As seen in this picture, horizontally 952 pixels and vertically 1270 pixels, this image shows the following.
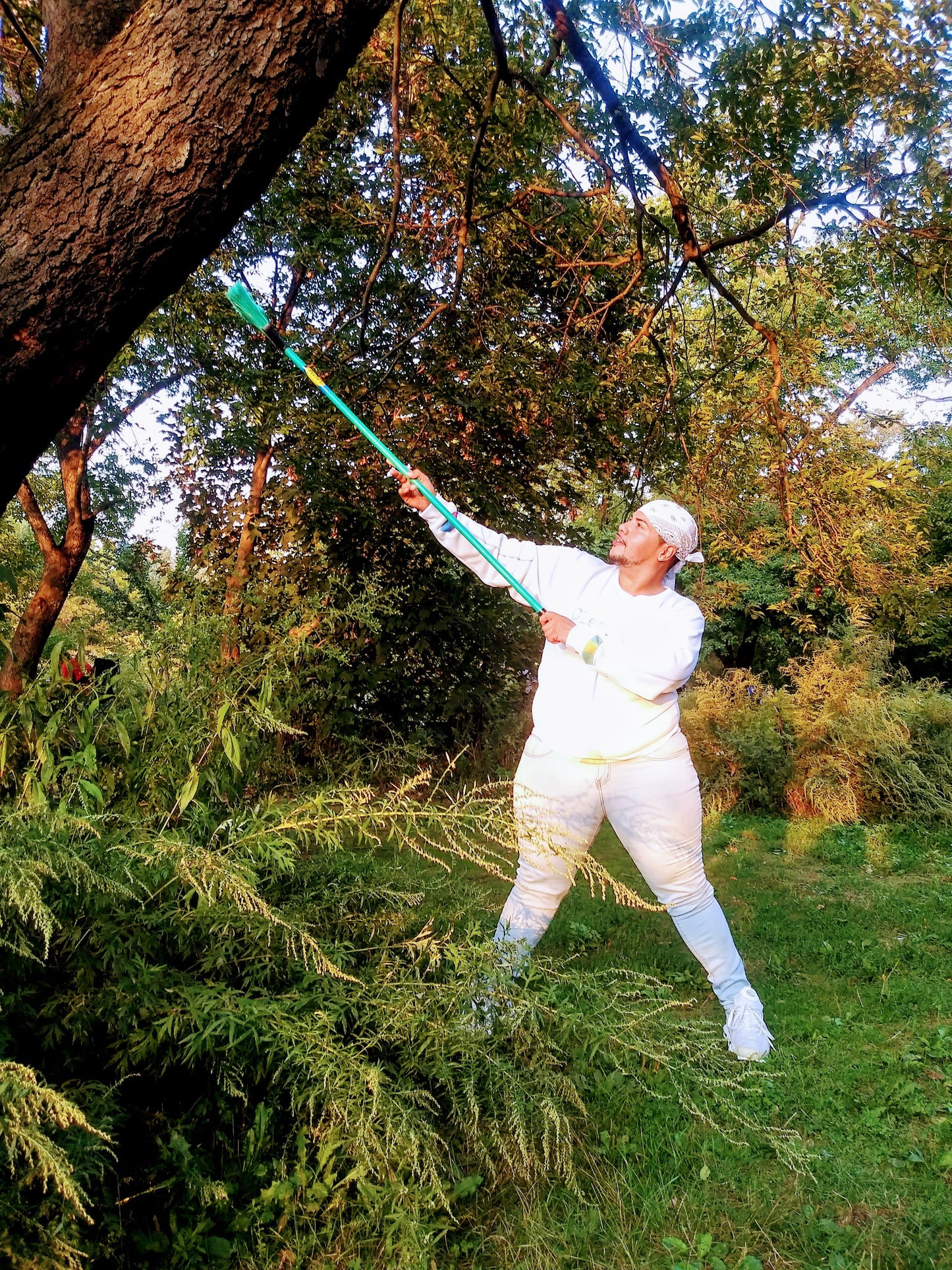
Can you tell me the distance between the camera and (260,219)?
5664 millimetres

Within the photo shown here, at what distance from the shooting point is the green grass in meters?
2.33

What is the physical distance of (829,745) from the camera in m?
7.99

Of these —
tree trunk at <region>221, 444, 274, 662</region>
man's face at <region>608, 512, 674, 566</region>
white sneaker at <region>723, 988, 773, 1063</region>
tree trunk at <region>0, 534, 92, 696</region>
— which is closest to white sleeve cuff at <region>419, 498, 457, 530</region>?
man's face at <region>608, 512, 674, 566</region>

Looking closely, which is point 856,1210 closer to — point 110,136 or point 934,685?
point 110,136

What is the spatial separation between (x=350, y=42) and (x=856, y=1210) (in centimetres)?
321

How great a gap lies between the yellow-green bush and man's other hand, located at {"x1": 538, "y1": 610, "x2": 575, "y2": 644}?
16.7 ft

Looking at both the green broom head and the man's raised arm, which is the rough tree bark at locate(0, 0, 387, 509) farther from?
the man's raised arm

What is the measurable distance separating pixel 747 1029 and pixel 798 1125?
0.45 m

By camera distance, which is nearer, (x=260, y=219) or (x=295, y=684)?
(x=295, y=684)

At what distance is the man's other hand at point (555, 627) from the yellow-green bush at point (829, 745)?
5076 millimetres

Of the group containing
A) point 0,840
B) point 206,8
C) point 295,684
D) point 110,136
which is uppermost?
point 206,8

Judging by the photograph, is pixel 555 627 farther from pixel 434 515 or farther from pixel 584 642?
pixel 434 515

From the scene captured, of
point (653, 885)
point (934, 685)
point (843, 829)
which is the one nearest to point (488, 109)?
point (653, 885)

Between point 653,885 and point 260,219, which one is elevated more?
point 260,219
